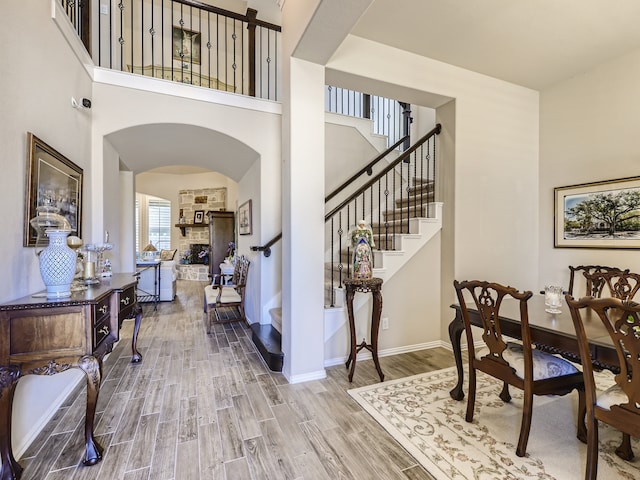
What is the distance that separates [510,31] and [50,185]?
4.20m

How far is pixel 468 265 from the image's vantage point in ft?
11.4

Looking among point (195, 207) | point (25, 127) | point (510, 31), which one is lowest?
point (25, 127)

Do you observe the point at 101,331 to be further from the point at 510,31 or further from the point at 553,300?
the point at 510,31

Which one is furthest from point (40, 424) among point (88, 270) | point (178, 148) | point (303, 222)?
point (178, 148)

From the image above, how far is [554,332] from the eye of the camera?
5.38 feet

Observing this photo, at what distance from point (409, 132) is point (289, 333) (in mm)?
4066

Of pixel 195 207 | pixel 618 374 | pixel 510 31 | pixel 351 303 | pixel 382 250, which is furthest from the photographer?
pixel 195 207

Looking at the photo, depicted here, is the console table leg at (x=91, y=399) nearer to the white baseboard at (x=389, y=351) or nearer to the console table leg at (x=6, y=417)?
the console table leg at (x=6, y=417)

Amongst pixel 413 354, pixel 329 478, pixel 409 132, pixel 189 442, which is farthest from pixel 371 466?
pixel 409 132

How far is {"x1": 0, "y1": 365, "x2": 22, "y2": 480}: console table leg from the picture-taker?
1521 millimetres

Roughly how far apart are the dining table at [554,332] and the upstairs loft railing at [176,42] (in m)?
3.57

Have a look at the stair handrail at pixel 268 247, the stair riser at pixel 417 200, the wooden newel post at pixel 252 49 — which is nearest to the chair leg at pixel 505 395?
the stair riser at pixel 417 200

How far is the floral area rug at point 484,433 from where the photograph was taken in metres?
1.65

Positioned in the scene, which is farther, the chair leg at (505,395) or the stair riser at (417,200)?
the stair riser at (417,200)
